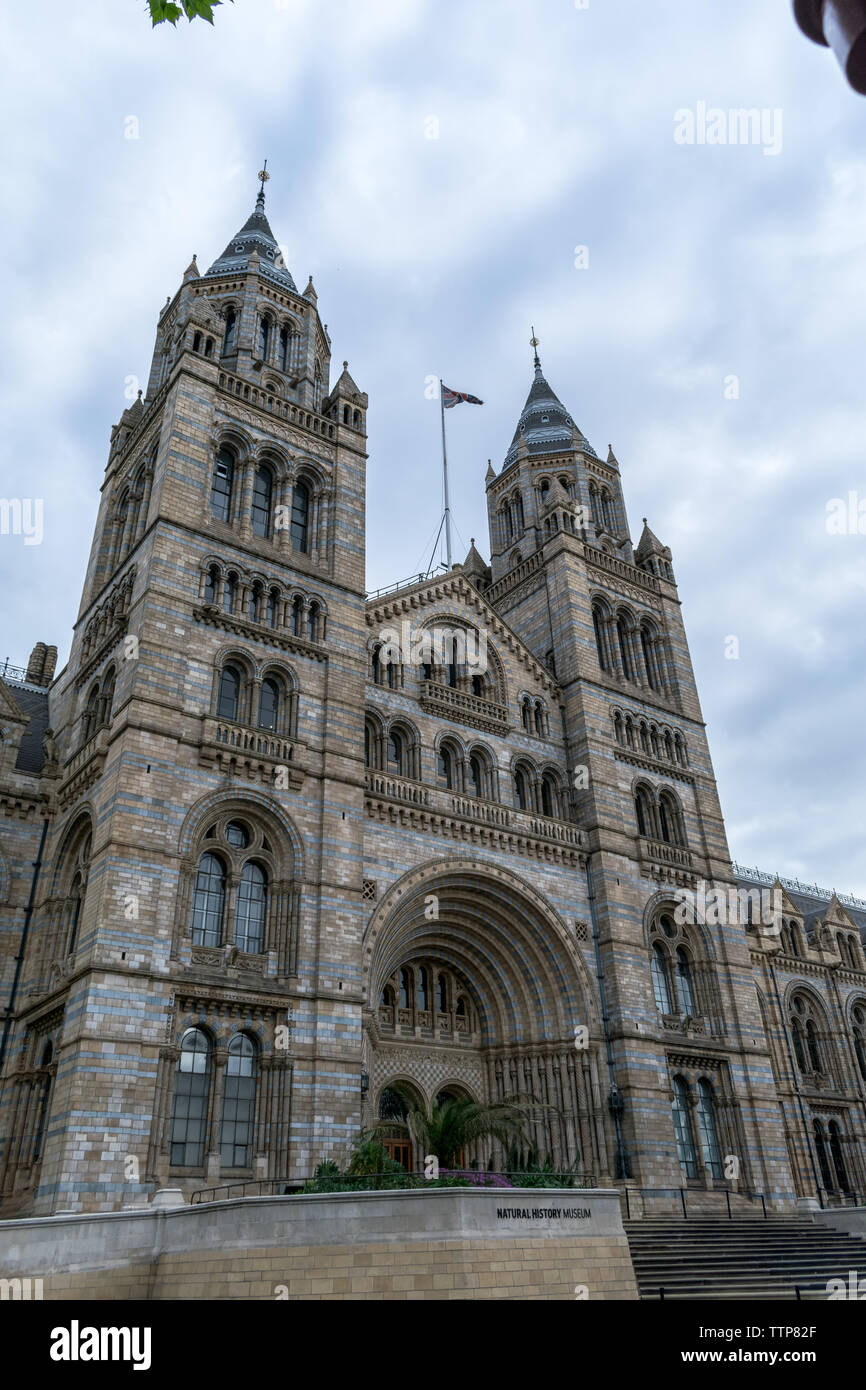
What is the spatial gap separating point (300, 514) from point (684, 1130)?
22253mm

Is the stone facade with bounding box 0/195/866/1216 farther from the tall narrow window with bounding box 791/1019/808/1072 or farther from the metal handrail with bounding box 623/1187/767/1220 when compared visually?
the tall narrow window with bounding box 791/1019/808/1072

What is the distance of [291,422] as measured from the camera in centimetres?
3198

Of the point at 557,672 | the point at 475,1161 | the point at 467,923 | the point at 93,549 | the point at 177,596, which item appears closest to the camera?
the point at 177,596

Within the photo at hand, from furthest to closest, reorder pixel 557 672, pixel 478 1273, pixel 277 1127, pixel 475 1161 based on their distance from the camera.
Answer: pixel 557 672
pixel 475 1161
pixel 277 1127
pixel 478 1273

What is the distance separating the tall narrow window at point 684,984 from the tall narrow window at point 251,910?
15.1 metres

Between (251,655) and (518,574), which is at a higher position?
(518,574)

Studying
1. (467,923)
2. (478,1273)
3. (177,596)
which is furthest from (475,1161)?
(177,596)

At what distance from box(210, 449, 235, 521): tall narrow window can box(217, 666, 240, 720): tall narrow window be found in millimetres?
5121

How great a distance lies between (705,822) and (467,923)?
11.2 meters

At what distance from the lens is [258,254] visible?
36500 millimetres

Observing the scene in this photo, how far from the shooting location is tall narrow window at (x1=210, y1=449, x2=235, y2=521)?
29.5 meters

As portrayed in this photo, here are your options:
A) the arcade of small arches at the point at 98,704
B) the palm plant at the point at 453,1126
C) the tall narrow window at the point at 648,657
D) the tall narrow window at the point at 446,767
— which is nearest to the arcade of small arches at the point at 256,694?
the arcade of small arches at the point at 98,704

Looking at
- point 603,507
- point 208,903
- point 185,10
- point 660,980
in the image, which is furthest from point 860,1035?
point 185,10
